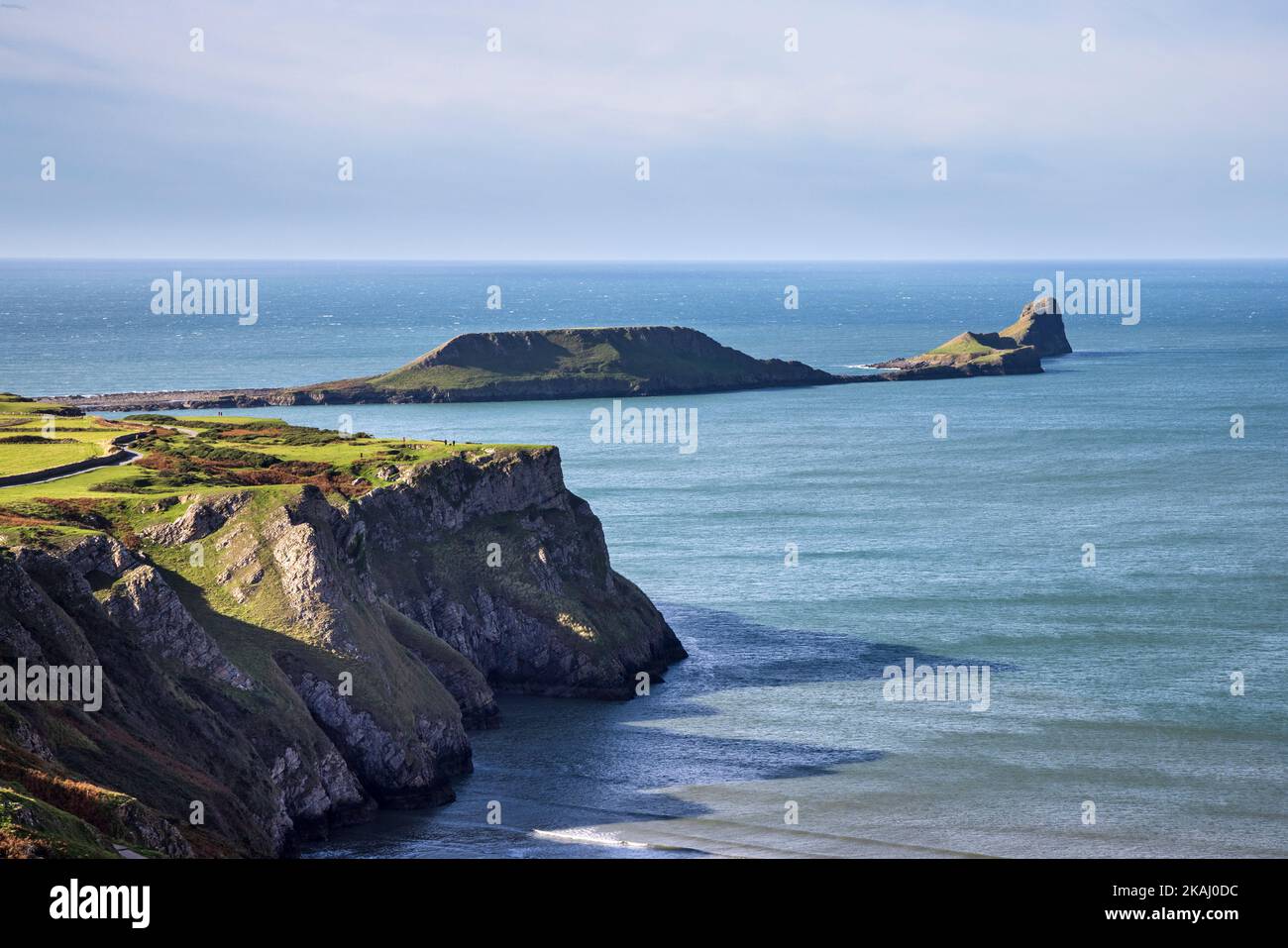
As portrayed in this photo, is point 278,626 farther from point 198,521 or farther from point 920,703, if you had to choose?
point 920,703

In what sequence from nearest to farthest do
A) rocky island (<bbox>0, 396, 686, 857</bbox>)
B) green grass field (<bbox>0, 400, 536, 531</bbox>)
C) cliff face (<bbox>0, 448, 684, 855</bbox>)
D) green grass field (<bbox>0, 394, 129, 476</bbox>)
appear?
rocky island (<bbox>0, 396, 686, 857</bbox>) → cliff face (<bbox>0, 448, 684, 855</bbox>) → green grass field (<bbox>0, 400, 536, 531</bbox>) → green grass field (<bbox>0, 394, 129, 476</bbox>)

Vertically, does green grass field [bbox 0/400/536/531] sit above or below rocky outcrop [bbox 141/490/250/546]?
above

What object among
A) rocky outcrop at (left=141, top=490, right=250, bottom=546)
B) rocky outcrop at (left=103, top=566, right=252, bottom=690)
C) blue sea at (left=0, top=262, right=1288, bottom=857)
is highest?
rocky outcrop at (left=141, top=490, right=250, bottom=546)

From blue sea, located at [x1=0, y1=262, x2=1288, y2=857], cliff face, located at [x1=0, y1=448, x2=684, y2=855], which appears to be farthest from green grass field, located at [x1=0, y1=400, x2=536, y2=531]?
blue sea, located at [x1=0, y1=262, x2=1288, y2=857]

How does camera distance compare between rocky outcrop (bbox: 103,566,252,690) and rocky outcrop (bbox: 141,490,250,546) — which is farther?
rocky outcrop (bbox: 141,490,250,546)

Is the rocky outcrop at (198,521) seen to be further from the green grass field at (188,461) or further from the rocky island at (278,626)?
the green grass field at (188,461)

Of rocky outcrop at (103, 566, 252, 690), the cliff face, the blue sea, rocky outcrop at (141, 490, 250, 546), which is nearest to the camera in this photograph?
the cliff face

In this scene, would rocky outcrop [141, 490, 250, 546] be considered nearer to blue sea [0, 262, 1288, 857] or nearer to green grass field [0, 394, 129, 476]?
green grass field [0, 394, 129, 476]

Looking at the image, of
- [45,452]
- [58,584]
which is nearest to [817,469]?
[45,452]

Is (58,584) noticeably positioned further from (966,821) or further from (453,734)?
(966,821)
